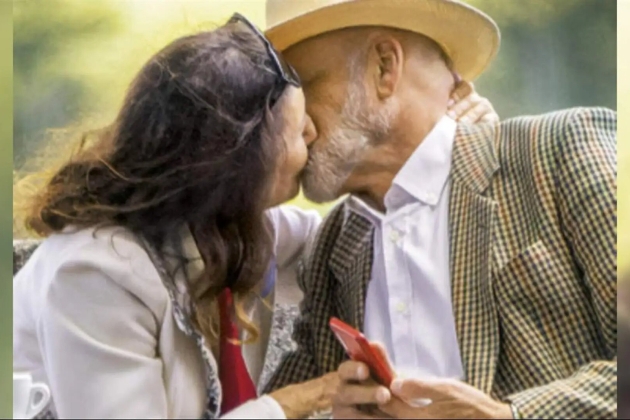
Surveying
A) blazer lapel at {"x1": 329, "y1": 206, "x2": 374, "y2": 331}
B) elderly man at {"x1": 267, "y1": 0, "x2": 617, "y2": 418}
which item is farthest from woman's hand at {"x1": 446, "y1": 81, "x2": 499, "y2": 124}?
blazer lapel at {"x1": 329, "y1": 206, "x2": 374, "y2": 331}

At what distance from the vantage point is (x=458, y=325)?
127 cm

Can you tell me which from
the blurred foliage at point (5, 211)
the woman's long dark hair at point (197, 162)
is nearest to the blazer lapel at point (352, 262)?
the woman's long dark hair at point (197, 162)

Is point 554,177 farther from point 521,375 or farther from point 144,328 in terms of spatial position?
point 144,328

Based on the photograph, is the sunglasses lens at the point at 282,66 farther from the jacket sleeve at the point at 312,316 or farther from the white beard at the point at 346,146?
the jacket sleeve at the point at 312,316

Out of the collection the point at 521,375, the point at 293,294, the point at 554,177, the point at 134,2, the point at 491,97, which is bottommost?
the point at 521,375

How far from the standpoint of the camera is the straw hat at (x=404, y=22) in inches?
50.5

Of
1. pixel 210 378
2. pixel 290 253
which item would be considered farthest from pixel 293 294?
pixel 210 378

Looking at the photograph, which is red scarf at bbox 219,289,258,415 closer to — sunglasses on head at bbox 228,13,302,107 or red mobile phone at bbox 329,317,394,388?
red mobile phone at bbox 329,317,394,388

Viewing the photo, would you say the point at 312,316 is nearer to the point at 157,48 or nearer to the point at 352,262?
the point at 352,262

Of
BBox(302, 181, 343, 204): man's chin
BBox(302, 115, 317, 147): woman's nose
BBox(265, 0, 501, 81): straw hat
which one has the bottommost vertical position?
BBox(302, 181, 343, 204): man's chin

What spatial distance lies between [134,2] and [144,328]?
49cm

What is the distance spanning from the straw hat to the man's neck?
0.10 m

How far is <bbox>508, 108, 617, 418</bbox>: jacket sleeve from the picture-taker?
124 cm

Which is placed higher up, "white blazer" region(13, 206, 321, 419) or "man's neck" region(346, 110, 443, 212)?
"man's neck" region(346, 110, 443, 212)
